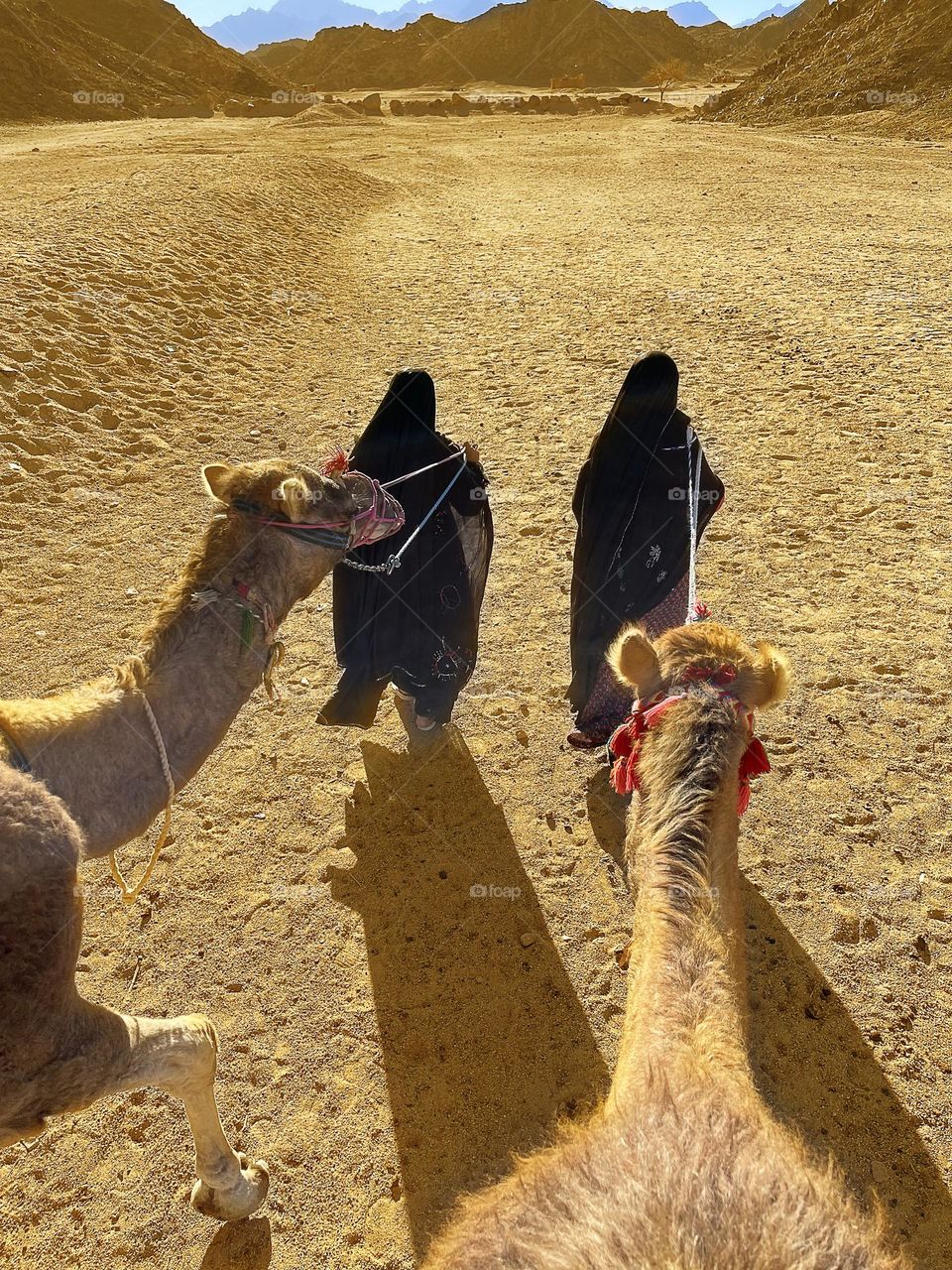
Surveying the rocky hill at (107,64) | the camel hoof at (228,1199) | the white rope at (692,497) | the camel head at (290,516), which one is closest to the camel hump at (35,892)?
the camel head at (290,516)

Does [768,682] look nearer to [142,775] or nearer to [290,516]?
[290,516]

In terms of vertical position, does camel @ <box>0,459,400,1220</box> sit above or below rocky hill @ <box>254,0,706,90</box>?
below

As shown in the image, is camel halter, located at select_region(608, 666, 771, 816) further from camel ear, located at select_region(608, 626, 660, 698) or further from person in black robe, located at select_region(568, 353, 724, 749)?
person in black robe, located at select_region(568, 353, 724, 749)

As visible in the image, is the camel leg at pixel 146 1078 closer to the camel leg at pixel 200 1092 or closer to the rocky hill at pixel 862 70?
the camel leg at pixel 200 1092

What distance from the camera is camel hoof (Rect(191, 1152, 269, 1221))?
3135 mm

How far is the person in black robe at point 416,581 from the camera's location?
192 inches

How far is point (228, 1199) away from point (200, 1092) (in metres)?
0.58

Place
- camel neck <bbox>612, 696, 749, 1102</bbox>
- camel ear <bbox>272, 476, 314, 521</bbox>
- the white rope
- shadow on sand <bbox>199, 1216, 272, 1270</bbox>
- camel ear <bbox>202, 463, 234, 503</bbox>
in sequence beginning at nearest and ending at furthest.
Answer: camel neck <bbox>612, 696, 749, 1102</bbox> < shadow on sand <bbox>199, 1216, 272, 1270</bbox> < camel ear <bbox>272, 476, 314, 521</bbox> < camel ear <bbox>202, 463, 234, 503</bbox> < the white rope

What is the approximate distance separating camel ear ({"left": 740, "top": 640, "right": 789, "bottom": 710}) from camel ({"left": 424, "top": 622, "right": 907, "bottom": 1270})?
11 cm

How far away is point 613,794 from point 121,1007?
9.79 feet

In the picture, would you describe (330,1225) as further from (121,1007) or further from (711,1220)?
(711,1220)

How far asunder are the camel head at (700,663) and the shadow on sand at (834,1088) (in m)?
1.74

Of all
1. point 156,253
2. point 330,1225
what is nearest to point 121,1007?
point 330,1225

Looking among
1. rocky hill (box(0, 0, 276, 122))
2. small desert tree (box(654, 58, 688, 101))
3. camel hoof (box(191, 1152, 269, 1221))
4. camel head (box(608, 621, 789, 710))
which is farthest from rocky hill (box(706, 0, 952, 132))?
camel hoof (box(191, 1152, 269, 1221))
